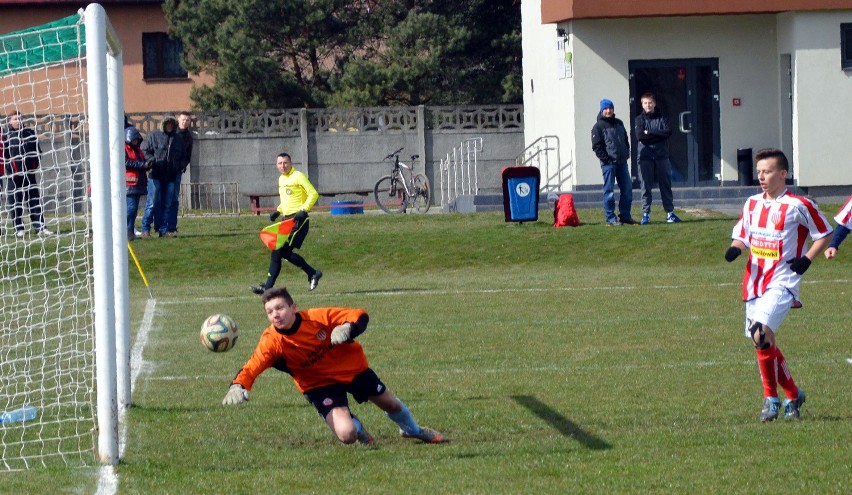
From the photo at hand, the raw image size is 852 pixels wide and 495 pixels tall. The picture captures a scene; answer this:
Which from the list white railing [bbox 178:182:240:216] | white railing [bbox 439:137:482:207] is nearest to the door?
white railing [bbox 439:137:482:207]

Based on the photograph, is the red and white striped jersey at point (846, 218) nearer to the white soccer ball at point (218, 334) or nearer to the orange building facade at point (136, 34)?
the white soccer ball at point (218, 334)

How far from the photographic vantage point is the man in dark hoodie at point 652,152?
21.5 m

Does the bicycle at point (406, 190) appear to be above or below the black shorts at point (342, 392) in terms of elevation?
above

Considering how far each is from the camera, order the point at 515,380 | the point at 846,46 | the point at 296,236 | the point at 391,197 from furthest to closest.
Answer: the point at 391,197
the point at 846,46
the point at 296,236
the point at 515,380

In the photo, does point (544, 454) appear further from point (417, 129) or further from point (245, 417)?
point (417, 129)

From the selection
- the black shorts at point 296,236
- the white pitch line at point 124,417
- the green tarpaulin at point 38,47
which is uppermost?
the green tarpaulin at point 38,47

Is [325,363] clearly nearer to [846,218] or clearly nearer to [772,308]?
[772,308]

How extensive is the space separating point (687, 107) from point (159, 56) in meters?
19.1

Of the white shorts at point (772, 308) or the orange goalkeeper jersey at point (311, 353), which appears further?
the white shorts at point (772, 308)

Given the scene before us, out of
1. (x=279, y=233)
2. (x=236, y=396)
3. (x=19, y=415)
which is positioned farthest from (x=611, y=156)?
(x=236, y=396)

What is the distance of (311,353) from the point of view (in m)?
7.75

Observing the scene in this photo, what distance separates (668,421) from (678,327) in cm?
456

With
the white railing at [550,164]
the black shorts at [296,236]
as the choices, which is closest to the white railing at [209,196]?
the white railing at [550,164]

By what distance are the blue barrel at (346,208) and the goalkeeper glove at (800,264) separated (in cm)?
1904
